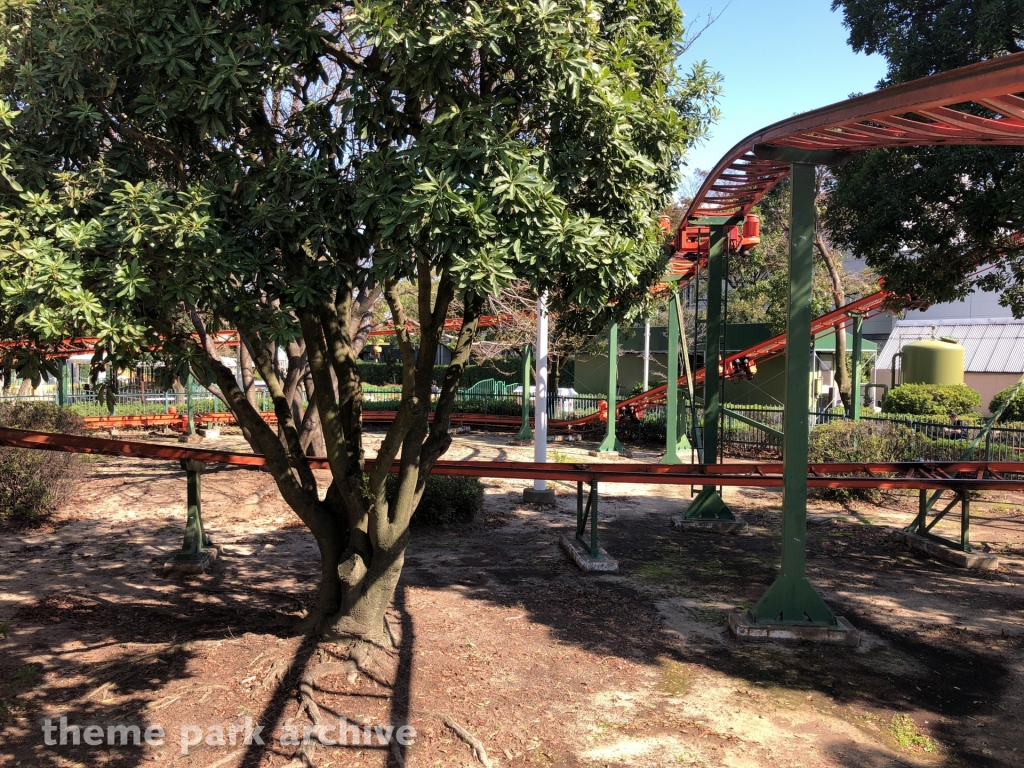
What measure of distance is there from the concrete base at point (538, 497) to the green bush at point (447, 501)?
5.68 ft

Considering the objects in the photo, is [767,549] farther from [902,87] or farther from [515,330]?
[515,330]

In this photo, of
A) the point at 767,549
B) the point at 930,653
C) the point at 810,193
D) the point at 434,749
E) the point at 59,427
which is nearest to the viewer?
the point at 434,749

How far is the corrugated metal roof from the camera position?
2812cm

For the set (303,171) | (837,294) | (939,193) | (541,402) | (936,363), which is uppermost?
(837,294)

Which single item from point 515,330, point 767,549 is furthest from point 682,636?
point 515,330

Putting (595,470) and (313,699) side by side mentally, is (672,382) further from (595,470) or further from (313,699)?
(313,699)

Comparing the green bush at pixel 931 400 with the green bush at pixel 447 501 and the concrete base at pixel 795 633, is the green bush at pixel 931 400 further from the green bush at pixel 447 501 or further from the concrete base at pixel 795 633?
the concrete base at pixel 795 633

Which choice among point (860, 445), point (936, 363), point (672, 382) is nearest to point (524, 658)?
point (860, 445)

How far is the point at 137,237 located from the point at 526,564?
612 cm

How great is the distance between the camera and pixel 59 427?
1371 centimetres

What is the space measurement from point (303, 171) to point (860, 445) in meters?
11.9

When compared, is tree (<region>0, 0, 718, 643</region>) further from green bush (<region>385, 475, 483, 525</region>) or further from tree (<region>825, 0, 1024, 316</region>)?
tree (<region>825, 0, 1024, 316</region>)

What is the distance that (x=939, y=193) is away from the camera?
9867 millimetres

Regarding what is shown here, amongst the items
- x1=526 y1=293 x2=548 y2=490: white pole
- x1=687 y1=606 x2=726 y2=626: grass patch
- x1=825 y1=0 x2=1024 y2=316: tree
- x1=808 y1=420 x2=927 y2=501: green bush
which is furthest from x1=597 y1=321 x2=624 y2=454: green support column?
x1=687 y1=606 x2=726 y2=626: grass patch
